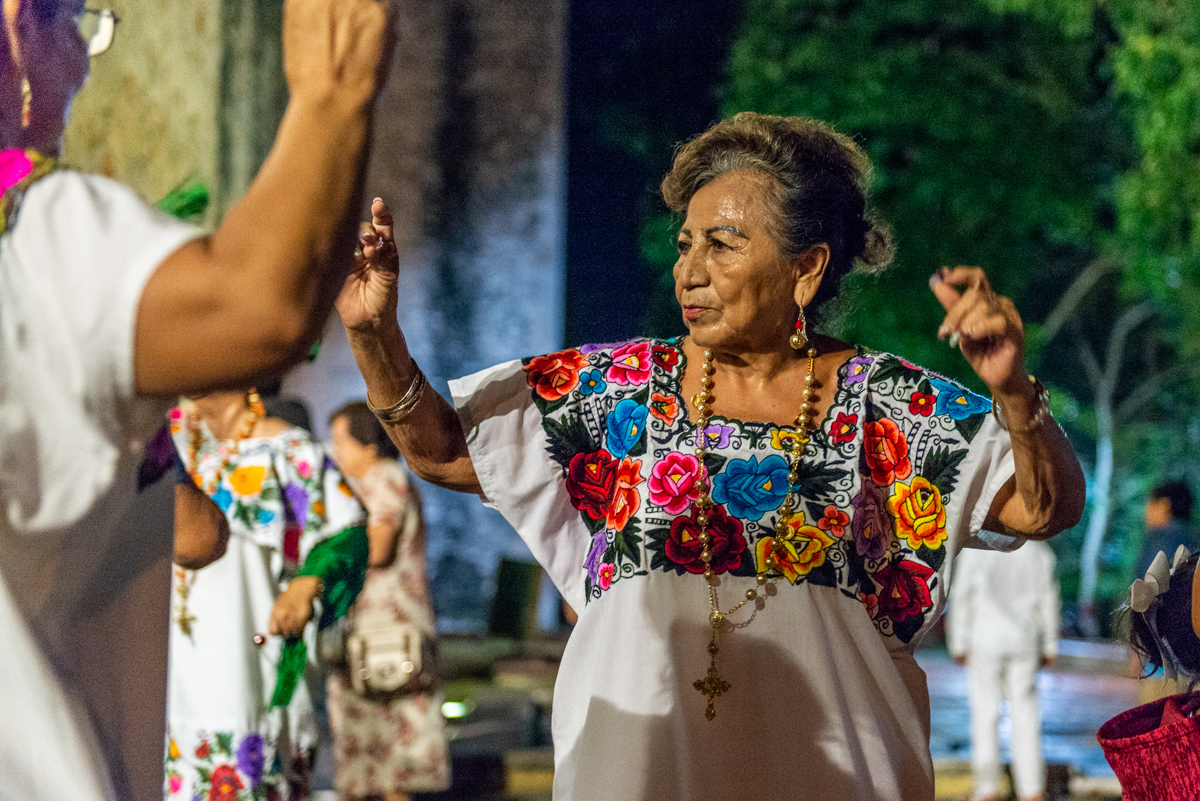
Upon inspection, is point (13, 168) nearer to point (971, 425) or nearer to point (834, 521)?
point (834, 521)

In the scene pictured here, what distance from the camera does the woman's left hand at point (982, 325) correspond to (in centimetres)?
194

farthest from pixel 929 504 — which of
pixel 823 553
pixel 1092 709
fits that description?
pixel 1092 709

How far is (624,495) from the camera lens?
94.0 inches

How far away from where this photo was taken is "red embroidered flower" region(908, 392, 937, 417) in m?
2.40

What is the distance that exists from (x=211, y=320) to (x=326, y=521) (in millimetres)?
3120

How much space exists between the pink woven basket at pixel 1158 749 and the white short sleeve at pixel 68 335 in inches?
70.8

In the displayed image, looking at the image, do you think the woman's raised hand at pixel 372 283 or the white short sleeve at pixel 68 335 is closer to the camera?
the white short sleeve at pixel 68 335

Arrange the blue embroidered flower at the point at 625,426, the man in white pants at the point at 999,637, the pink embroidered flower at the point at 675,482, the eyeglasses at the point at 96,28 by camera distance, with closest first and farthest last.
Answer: the eyeglasses at the point at 96,28
the pink embroidered flower at the point at 675,482
the blue embroidered flower at the point at 625,426
the man in white pants at the point at 999,637

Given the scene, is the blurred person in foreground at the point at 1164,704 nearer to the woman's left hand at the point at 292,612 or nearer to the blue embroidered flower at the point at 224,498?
the woman's left hand at the point at 292,612

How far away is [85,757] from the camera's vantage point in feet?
3.75

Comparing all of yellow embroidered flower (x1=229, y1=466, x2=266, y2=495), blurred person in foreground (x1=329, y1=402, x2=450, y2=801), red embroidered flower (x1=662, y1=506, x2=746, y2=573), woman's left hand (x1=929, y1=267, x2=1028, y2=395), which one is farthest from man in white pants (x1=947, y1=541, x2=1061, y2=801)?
woman's left hand (x1=929, y1=267, x2=1028, y2=395)

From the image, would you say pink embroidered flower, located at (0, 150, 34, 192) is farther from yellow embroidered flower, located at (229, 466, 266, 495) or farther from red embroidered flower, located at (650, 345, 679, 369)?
yellow embroidered flower, located at (229, 466, 266, 495)

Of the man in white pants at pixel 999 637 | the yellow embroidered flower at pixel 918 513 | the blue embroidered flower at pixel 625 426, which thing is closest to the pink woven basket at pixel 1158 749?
the yellow embroidered flower at pixel 918 513

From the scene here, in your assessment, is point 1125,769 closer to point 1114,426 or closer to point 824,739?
point 824,739
